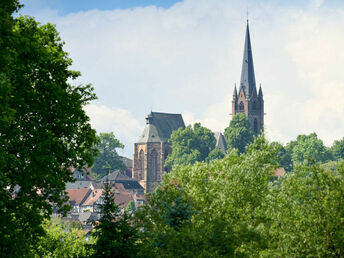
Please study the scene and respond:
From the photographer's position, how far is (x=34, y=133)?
76.0ft

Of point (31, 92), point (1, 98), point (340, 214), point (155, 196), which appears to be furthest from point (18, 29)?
point (155, 196)

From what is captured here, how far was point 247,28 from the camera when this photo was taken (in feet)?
514

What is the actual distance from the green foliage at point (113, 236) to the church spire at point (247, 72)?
131 m

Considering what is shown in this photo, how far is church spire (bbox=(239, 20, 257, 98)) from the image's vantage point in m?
156

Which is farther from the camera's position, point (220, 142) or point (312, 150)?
point (220, 142)

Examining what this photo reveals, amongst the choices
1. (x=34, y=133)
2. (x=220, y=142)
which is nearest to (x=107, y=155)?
(x=220, y=142)

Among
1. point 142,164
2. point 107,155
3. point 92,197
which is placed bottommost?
point 92,197

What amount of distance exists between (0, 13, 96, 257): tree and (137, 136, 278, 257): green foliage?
14.5 feet

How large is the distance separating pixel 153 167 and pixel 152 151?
131 inches

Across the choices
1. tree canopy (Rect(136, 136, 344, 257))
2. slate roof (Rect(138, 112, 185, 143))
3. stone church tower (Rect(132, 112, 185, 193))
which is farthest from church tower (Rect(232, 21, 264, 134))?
tree canopy (Rect(136, 136, 344, 257))

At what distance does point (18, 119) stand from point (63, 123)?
1.66 meters

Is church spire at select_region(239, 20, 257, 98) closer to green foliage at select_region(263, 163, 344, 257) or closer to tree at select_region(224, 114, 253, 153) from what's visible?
tree at select_region(224, 114, 253, 153)

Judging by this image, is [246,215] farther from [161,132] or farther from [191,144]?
[161,132]

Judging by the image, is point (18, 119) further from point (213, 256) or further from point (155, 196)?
point (155, 196)
